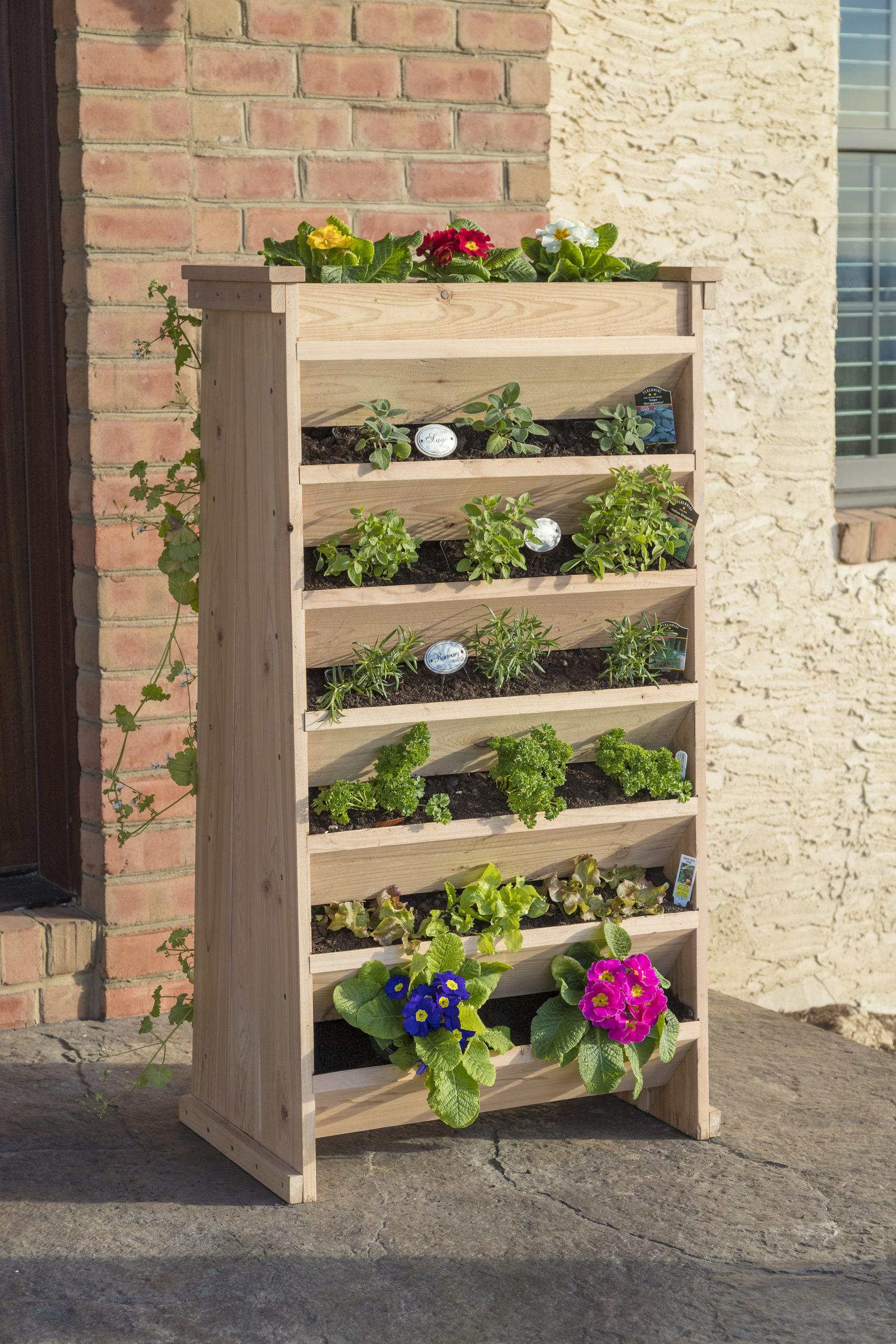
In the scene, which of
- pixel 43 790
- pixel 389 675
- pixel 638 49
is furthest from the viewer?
pixel 638 49

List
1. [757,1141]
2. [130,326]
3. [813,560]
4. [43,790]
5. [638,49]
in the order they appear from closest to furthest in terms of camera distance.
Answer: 1. [757,1141]
2. [130,326]
3. [43,790]
4. [638,49]
5. [813,560]

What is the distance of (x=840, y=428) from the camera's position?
4395 mm

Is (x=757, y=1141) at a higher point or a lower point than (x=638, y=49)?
lower

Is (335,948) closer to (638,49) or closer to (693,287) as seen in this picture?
(693,287)

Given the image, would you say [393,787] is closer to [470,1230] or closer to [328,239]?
[470,1230]

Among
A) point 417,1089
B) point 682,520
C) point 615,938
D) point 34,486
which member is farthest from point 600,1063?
point 34,486

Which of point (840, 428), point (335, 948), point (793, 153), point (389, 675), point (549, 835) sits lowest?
point (335, 948)

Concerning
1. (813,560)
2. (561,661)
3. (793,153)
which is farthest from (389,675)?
(793,153)

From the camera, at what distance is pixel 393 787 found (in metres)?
2.53

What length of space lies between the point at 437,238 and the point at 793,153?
1.83 metres

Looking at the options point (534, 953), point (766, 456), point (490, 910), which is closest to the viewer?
point (490, 910)

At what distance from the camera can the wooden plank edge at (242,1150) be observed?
8.36ft

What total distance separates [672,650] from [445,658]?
44 cm

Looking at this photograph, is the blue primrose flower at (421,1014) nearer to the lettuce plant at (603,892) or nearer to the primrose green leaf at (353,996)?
the primrose green leaf at (353,996)
